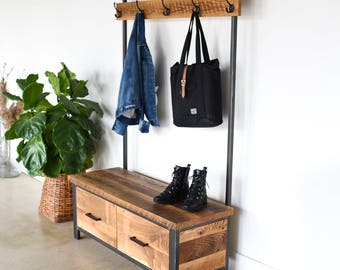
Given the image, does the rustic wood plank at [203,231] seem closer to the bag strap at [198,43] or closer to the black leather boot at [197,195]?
the black leather boot at [197,195]

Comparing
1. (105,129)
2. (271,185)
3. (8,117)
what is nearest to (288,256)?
(271,185)

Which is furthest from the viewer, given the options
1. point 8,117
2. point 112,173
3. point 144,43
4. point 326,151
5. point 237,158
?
point 8,117

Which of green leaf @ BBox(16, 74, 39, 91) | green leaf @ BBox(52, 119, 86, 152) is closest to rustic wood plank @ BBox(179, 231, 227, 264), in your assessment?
green leaf @ BBox(52, 119, 86, 152)

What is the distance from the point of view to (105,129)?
371 cm

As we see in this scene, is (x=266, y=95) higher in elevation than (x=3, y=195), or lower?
higher

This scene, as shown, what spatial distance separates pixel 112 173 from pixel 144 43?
89 cm

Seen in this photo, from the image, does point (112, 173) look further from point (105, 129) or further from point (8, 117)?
point (8, 117)

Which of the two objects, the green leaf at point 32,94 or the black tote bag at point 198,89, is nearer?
the black tote bag at point 198,89

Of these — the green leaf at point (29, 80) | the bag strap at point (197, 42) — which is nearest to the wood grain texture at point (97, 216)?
the green leaf at point (29, 80)

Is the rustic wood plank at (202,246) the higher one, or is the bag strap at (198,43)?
the bag strap at (198,43)

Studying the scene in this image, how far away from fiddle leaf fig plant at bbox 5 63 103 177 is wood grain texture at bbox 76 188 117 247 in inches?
11.2

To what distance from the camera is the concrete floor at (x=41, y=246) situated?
2.91m

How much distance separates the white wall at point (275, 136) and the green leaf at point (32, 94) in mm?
768

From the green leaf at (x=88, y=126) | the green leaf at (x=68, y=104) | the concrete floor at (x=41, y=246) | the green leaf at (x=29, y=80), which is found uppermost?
the green leaf at (x=29, y=80)
